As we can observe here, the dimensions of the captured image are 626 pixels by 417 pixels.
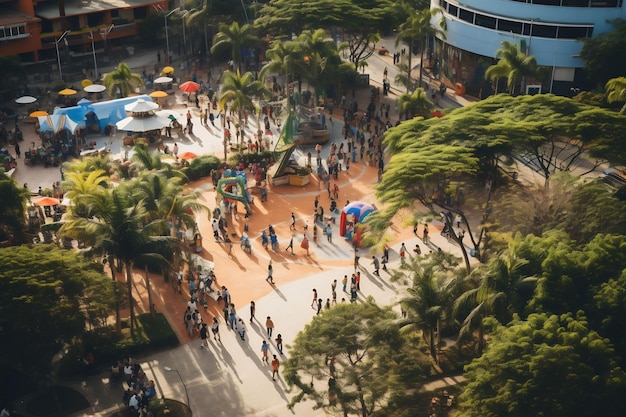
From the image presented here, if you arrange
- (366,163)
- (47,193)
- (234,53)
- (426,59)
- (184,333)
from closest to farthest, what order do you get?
(184,333)
(47,193)
(366,163)
(234,53)
(426,59)

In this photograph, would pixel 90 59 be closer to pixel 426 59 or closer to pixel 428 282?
pixel 426 59

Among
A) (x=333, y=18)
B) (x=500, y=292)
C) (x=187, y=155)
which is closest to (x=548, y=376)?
(x=500, y=292)

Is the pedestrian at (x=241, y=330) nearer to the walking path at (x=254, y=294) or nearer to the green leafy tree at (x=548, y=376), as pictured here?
the walking path at (x=254, y=294)

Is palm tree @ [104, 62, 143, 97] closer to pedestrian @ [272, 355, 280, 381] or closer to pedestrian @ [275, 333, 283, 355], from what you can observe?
pedestrian @ [275, 333, 283, 355]

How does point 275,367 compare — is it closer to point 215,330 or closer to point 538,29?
point 215,330

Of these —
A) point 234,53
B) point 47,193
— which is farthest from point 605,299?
point 234,53

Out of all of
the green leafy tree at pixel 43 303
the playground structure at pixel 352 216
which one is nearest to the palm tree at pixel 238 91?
the playground structure at pixel 352 216
